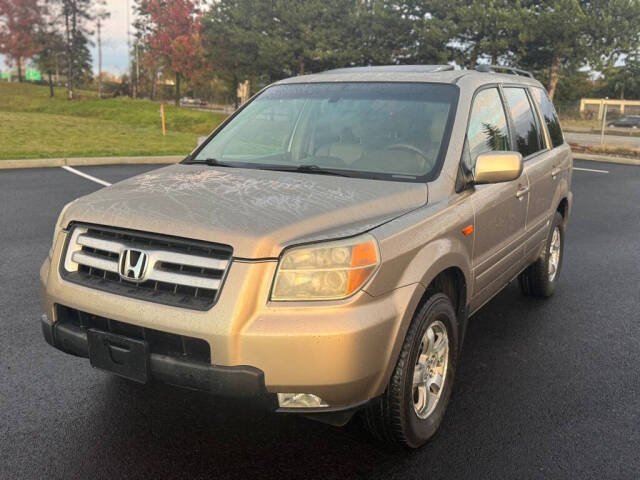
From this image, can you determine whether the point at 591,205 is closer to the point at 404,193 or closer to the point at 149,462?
the point at 404,193

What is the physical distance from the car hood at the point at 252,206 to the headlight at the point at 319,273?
2.4 inches

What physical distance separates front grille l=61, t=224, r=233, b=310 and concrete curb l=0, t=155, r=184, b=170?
11912 millimetres

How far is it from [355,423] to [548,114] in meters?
3.54

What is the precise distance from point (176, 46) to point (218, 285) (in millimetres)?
48398

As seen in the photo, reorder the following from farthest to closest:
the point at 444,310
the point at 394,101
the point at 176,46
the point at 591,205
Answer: the point at 176,46, the point at 591,205, the point at 394,101, the point at 444,310

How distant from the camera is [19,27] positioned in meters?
51.9

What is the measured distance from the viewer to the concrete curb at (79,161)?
13586 mm

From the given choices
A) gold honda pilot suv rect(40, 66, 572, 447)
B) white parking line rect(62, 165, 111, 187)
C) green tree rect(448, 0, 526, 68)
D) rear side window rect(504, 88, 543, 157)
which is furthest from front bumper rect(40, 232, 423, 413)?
green tree rect(448, 0, 526, 68)

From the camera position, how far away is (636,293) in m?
5.89

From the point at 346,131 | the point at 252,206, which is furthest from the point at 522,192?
the point at 252,206

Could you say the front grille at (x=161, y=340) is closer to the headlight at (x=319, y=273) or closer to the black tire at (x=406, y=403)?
the headlight at (x=319, y=273)

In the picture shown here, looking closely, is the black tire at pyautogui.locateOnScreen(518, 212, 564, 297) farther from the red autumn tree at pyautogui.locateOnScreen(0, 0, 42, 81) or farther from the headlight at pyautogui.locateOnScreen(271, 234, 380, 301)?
the red autumn tree at pyautogui.locateOnScreen(0, 0, 42, 81)

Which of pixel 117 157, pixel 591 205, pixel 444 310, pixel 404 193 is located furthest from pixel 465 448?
pixel 117 157

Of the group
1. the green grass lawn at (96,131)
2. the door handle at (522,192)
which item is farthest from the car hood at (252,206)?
the green grass lawn at (96,131)
